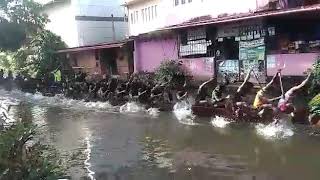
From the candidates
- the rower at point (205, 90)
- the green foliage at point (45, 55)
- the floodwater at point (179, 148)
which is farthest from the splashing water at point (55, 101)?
the rower at point (205, 90)

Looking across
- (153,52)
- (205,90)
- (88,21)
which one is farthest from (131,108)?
(88,21)

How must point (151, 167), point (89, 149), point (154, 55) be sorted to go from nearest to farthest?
point (151, 167)
point (89, 149)
point (154, 55)

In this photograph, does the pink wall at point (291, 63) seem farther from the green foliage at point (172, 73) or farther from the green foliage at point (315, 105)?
the green foliage at point (172, 73)

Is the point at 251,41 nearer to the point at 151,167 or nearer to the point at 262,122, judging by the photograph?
the point at 262,122

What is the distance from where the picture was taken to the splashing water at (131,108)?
22.4 meters

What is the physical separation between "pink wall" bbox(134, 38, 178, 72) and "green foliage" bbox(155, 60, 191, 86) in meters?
1.15

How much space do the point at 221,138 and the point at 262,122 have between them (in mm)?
1754

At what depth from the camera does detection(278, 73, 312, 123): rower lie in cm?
1435

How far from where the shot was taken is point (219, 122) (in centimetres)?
1688

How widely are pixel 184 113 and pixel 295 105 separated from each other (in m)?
6.30

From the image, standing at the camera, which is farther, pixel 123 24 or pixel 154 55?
pixel 123 24

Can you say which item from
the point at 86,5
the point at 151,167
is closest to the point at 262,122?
the point at 151,167

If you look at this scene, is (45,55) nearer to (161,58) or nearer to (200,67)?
(161,58)

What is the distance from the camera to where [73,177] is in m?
10.2
